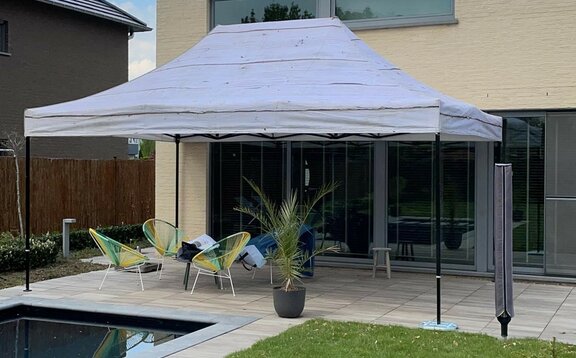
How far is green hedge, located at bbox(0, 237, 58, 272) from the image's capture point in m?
11.6

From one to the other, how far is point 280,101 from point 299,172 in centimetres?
448

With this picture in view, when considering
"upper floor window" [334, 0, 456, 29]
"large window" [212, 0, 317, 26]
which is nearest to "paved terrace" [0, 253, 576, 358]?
"upper floor window" [334, 0, 456, 29]

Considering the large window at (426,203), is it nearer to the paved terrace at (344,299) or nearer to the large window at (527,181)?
the paved terrace at (344,299)

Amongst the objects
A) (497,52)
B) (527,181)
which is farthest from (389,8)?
(527,181)

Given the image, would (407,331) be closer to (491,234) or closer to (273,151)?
(491,234)

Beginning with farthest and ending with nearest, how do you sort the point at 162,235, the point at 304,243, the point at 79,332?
1. the point at 162,235
2. the point at 304,243
3. the point at 79,332

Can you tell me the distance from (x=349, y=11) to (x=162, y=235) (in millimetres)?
4833

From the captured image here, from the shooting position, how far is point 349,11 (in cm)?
1277

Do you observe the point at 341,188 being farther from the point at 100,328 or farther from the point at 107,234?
the point at 100,328

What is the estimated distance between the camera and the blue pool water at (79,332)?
7.47 m

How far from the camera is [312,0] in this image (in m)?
13.0

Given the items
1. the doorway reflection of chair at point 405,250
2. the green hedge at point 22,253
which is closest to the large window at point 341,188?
the doorway reflection of chair at point 405,250

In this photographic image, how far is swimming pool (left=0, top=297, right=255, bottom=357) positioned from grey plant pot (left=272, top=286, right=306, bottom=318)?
0.34 m

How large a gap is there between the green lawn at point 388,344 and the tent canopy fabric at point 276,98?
211 centimetres
